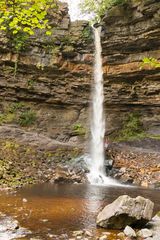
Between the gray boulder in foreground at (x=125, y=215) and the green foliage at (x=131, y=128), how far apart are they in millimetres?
14973

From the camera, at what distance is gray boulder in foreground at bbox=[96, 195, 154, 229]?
8.00 metres

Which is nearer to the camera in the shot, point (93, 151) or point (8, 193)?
point (8, 193)

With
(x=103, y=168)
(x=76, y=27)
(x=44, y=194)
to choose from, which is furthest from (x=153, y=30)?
(x=44, y=194)

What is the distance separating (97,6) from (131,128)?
11049mm

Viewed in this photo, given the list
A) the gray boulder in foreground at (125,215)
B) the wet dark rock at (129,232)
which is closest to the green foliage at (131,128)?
the gray boulder in foreground at (125,215)

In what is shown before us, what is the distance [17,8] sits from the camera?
5.73 meters

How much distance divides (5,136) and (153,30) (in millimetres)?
11159

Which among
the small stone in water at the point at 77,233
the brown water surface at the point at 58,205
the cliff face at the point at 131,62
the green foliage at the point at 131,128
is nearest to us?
the small stone in water at the point at 77,233

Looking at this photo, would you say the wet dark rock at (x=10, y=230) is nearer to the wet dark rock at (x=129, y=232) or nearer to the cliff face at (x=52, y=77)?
the wet dark rock at (x=129, y=232)

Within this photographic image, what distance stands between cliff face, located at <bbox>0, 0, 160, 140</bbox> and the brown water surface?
9240 mm

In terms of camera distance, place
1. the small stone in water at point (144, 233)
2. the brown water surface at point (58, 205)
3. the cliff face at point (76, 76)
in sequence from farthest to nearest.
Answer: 1. the cliff face at point (76, 76)
2. the brown water surface at point (58, 205)
3. the small stone in water at point (144, 233)

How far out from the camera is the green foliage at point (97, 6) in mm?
23297

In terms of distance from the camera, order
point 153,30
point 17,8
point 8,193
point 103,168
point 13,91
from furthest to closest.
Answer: point 13,91 → point 153,30 → point 103,168 → point 8,193 → point 17,8

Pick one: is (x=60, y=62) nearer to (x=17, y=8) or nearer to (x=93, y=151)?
(x=93, y=151)
